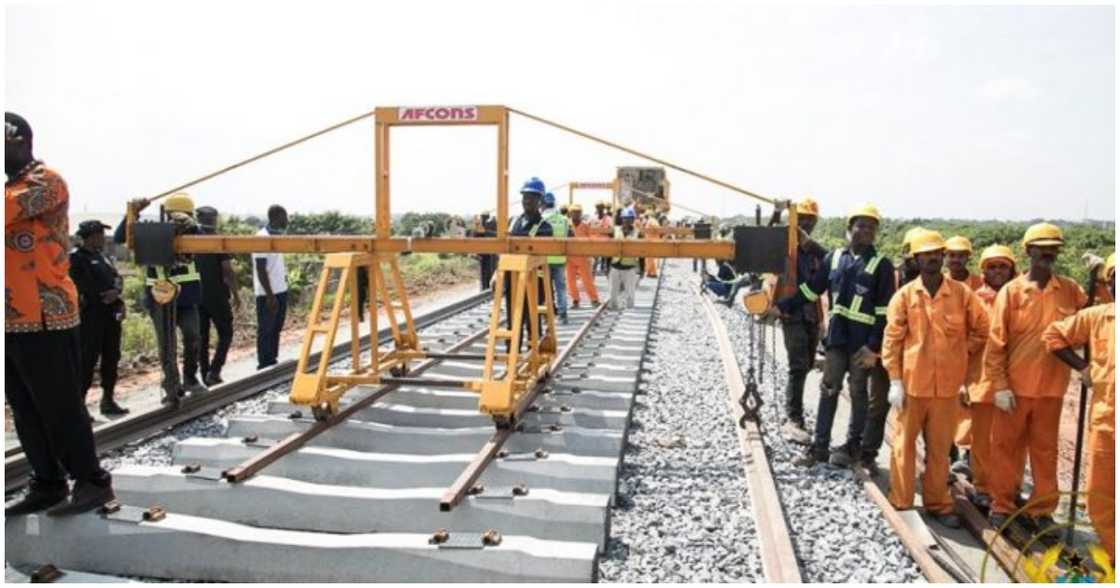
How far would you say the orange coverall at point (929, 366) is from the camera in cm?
464

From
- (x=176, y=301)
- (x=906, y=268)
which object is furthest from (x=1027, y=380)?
(x=176, y=301)

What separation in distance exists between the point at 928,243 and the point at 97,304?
20.1 ft

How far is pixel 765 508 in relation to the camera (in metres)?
4.49

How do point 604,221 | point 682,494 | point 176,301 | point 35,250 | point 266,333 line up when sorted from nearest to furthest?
point 35,250
point 682,494
point 176,301
point 266,333
point 604,221

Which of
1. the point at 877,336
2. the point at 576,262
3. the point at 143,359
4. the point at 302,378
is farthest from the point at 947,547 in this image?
the point at 576,262

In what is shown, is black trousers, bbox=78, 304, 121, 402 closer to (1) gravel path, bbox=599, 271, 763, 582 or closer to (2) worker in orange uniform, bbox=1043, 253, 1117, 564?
(1) gravel path, bbox=599, 271, 763, 582

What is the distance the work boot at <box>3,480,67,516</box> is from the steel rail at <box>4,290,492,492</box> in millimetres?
791

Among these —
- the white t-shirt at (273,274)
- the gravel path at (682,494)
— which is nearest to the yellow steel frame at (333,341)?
the white t-shirt at (273,274)

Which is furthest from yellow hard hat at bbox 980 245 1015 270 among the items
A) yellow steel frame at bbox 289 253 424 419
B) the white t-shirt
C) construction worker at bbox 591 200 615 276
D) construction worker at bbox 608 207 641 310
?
construction worker at bbox 591 200 615 276

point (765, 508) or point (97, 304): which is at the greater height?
point (97, 304)

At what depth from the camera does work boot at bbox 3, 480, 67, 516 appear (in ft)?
13.3

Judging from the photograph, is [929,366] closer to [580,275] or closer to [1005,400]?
[1005,400]

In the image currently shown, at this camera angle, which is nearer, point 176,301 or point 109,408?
point 109,408

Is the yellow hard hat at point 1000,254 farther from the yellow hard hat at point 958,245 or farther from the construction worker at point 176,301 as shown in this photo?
the construction worker at point 176,301
